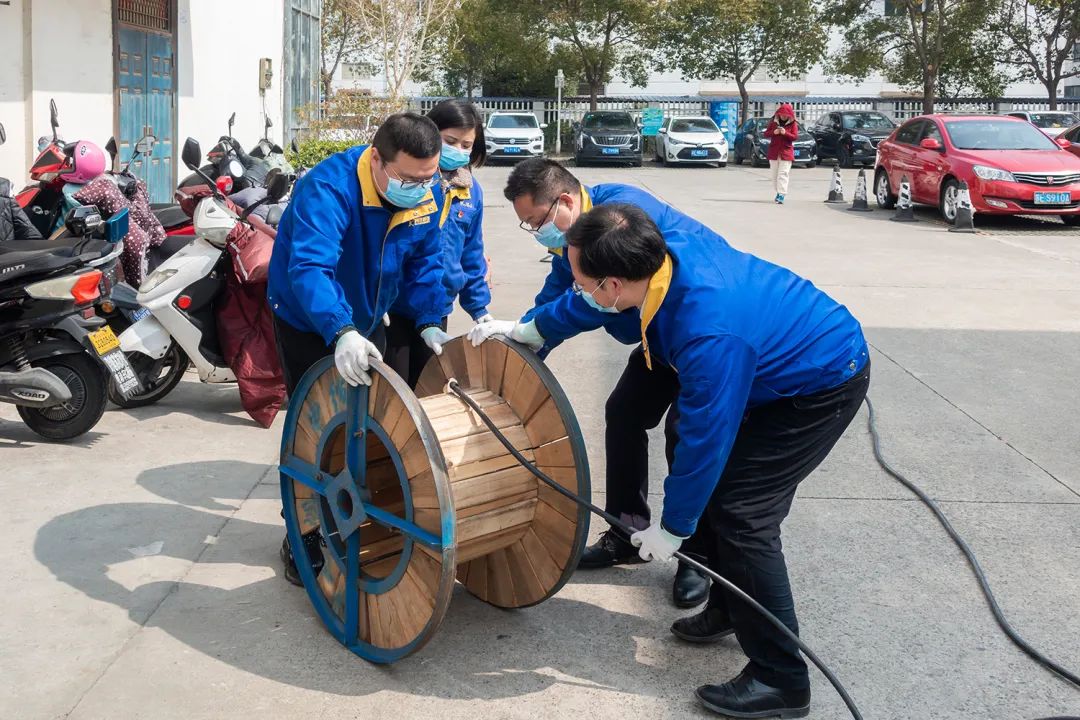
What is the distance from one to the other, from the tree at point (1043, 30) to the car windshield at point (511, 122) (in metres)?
15.7

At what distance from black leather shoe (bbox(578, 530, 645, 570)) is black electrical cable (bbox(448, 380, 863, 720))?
89 cm

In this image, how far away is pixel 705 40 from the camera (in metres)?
40.3

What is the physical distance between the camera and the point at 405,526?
11.1 feet

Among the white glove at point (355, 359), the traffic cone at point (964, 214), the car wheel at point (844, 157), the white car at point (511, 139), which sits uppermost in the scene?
the white car at point (511, 139)

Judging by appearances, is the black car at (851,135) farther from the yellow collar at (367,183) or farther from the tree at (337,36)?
the yellow collar at (367,183)

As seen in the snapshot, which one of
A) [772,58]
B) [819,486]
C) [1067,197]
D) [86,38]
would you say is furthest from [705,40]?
[819,486]

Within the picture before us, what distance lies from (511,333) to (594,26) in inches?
1439

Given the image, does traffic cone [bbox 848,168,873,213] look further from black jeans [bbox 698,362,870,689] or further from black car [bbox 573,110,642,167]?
black jeans [bbox 698,362,870,689]

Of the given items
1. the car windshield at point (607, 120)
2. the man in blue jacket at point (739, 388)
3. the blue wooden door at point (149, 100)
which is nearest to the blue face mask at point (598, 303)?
the man in blue jacket at point (739, 388)

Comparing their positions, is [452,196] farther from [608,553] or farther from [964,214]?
[964,214]

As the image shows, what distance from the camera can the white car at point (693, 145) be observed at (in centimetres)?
2981

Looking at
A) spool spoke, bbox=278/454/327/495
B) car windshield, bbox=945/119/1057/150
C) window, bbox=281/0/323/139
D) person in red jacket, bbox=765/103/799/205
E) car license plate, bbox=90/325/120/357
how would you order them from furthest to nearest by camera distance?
person in red jacket, bbox=765/103/799/205, window, bbox=281/0/323/139, car windshield, bbox=945/119/1057/150, car license plate, bbox=90/325/120/357, spool spoke, bbox=278/454/327/495

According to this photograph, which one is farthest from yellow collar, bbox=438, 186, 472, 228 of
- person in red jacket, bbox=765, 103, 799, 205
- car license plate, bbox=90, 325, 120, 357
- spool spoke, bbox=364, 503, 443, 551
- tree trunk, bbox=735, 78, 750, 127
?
tree trunk, bbox=735, 78, 750, 127

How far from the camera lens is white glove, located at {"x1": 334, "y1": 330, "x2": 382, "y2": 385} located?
11.2ft
